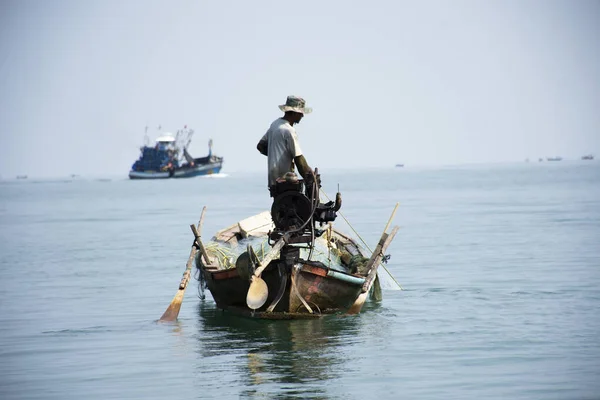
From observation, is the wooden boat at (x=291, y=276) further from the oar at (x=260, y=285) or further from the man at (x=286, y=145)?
the man at (x=286, y=145)

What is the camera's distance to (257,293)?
52.6 feet

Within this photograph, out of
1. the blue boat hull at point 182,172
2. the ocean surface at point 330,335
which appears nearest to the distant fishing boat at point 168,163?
the blue boat hull at point 182,172

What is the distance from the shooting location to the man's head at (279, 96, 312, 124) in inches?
650

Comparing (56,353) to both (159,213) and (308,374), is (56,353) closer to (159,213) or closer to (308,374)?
(308,374)

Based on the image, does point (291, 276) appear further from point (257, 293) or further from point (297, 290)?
point (257, 293)

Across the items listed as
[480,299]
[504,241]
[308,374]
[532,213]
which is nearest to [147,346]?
[308,374]

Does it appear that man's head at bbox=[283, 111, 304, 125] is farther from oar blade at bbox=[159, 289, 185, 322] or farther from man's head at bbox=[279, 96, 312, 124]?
oar blade at bbox=[159, 289, 185, 322]

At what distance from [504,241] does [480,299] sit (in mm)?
14127

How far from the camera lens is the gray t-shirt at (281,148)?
53.7 ft

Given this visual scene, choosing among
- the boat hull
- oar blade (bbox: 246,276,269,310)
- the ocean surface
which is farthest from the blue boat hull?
oar blade (bbox: 246,276,269,310)

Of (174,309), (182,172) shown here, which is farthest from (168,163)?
(174,309)

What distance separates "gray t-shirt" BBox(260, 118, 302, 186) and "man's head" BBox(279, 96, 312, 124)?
4.3 inches

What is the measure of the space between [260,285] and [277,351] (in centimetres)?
132

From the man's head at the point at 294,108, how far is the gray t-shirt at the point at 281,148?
0.11m
